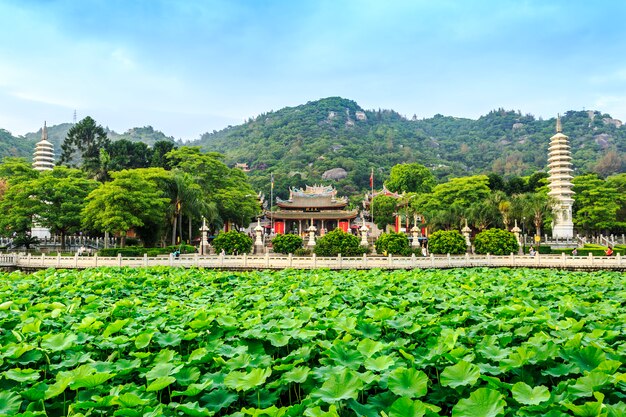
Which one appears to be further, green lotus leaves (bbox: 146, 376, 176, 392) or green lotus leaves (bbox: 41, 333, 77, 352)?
green lotus leaves (bbox: 41, 333, 77, 352)

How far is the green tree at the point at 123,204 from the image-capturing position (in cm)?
3173

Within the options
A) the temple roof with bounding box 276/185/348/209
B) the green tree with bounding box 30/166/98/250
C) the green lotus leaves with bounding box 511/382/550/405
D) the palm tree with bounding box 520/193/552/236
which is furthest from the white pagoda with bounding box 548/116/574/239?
the green lotus leaves with bounding box 511/382/550/405

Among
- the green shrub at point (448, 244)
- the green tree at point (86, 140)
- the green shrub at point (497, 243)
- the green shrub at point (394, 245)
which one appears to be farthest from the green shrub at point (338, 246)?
the green tree at point (86, 140)

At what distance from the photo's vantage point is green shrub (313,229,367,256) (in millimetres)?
31827

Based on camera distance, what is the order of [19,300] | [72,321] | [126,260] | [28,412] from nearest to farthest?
[28,412]
[72,321]
[19,300]
[126,260]

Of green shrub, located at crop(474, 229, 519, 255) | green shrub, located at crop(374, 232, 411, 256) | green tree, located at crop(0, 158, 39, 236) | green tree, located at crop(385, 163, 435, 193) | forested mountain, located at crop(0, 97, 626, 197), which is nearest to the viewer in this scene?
green shrub, located at crop(474, 229, 519, 255)

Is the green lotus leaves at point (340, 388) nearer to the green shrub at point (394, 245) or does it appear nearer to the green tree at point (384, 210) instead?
the green shrub at point (394, 245)

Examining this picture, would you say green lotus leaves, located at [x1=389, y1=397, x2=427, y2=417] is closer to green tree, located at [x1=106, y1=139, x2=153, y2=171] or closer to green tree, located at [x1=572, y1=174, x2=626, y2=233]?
green tree, located at [x1=572, y1=174, x2=626, y2=233]

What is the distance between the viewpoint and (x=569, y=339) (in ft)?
20.6

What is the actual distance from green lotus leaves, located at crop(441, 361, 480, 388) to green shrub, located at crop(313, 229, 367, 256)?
2688 centimetres

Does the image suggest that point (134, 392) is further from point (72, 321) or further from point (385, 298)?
point (385, 298)

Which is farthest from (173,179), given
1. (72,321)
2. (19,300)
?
(72,321)

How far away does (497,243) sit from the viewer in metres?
32.0

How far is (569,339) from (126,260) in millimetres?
22070
